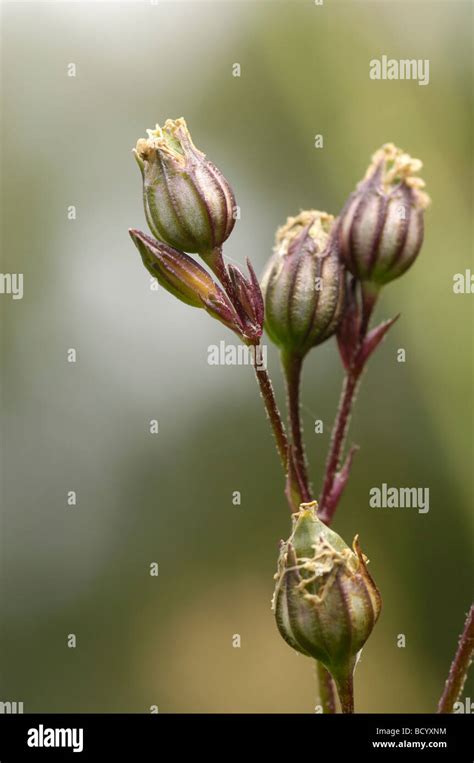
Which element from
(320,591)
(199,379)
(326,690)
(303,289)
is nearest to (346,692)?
(326,690)

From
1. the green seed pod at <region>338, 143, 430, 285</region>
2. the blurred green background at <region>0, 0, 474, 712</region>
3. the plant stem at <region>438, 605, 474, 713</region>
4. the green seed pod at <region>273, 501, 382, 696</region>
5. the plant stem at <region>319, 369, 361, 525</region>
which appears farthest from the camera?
the blurred green background at <region>0, 0, 474, 712</region>

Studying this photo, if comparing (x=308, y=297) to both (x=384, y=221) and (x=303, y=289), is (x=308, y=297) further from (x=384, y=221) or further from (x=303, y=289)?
(x=384, y=221)

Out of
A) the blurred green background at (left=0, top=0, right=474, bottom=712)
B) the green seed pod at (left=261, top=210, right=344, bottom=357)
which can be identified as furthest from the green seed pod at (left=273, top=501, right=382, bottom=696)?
the blurred green background at (left=0, top=0, right=474, bottom=712)

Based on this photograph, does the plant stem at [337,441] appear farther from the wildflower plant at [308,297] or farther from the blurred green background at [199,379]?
the blurred green background at [199,379]

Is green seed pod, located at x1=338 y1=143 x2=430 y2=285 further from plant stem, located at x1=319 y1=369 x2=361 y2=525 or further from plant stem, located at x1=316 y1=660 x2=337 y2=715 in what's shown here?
plant stem, located at x1=316 y1=660 x2=337 y2=715
